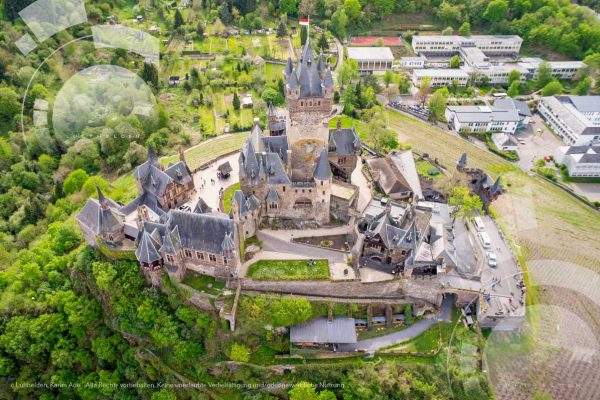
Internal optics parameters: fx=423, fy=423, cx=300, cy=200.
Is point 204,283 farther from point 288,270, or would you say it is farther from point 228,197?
point 228,197

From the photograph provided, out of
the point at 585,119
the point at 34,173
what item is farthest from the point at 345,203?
the point at 585,119

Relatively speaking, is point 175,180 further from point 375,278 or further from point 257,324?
point 375,278

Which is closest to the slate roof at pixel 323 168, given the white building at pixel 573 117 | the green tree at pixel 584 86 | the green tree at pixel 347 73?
the green tree at pixel 347 73

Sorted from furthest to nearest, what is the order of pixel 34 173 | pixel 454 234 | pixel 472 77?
pixel 472 77 → pixel 34 173 → pixel 454 234

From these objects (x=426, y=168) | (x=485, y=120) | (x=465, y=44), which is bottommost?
(x=426, y=168)

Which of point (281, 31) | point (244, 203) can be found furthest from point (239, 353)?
point (281, 31)

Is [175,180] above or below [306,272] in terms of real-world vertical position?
above
